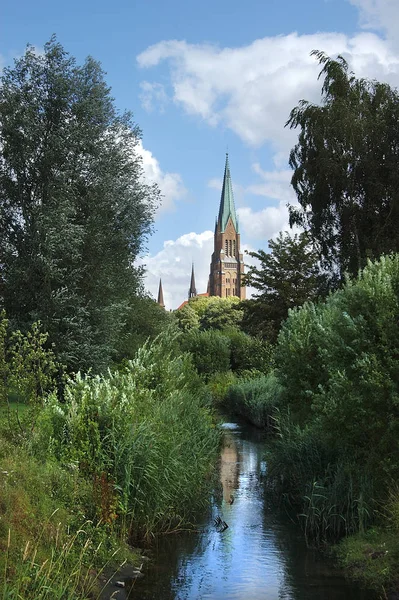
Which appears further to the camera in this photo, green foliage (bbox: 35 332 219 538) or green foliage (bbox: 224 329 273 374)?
green foliage (bbox: 224 329 273 374)

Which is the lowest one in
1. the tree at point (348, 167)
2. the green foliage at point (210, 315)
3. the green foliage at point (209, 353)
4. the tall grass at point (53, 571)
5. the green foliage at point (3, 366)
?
the tall grass at point (53, 571)

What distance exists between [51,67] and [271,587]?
2581 centimetres

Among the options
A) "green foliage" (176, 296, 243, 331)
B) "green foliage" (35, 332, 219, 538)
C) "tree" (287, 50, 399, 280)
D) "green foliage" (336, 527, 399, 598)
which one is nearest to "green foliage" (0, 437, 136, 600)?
"green foliage" (35, 332, 219, 538)

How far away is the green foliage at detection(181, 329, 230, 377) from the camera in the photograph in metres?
52.3

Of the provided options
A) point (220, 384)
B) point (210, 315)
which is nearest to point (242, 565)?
point (220, 384)

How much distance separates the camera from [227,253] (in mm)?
181125

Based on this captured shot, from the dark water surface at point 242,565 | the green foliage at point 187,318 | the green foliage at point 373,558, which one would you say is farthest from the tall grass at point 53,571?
the green foliage at point 187,318

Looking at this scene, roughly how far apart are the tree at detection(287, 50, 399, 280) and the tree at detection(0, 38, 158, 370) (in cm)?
882

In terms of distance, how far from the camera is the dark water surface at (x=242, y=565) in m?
10.1

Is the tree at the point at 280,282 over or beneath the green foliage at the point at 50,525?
over

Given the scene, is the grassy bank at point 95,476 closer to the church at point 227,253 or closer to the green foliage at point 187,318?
the green foliage at point 187,318

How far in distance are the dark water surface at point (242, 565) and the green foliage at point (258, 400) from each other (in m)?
13.5

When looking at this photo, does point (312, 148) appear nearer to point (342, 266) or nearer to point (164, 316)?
point (342, 266)

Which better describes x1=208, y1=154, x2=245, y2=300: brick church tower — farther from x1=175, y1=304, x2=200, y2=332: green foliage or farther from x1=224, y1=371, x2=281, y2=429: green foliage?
x1=224, y1=371, x2=281, y2=429: green foliage
